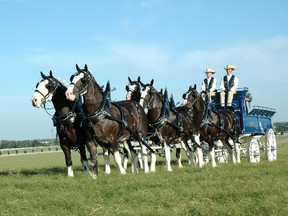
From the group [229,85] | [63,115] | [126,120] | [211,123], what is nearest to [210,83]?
[229,85]

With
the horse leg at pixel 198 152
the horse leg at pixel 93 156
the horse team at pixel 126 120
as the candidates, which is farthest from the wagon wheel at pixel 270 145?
the horse leg at pixel 93 156

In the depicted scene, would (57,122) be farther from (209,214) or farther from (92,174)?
(209,214)

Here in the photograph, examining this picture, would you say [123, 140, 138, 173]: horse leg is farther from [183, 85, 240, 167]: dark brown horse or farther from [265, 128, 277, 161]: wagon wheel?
[265, 128, 277, 161]: wagon wheel

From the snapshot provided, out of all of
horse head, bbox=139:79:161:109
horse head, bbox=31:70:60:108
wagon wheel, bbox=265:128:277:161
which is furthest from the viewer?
wagon wheel, bbox=265:128:277:161

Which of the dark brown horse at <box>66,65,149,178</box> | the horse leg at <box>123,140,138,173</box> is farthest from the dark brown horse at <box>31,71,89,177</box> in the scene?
the horse leg at <box>123,140,138,173</box>

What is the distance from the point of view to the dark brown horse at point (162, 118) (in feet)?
46.4

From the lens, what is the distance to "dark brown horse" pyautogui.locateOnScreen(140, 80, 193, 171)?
14.1 meters

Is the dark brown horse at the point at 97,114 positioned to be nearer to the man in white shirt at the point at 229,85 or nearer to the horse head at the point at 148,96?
the horse head at the point at 148,96

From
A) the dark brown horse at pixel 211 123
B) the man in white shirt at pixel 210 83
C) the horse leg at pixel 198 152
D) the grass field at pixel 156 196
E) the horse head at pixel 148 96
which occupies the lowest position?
the grass field at pixel 156 196

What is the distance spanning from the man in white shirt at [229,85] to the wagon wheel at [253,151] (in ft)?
5.89

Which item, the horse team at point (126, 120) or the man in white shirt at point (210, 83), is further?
the man in white shirt at point (210, 83)

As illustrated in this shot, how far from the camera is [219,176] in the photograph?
10.5 m

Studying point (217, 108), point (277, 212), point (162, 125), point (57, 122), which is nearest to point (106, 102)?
point (57, 122)

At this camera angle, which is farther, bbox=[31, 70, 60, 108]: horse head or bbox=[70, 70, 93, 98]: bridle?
bbox=[31, 70, 60, 108]: horse head
